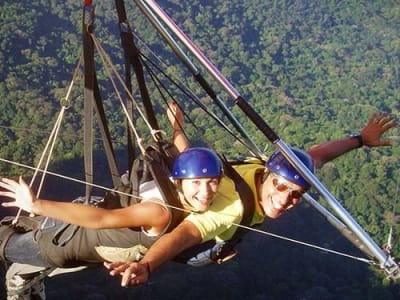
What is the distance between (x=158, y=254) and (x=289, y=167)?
96 cm

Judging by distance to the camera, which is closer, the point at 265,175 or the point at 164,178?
the point at 164,178

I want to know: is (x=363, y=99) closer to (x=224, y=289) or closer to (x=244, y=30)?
(x=244, y=30)

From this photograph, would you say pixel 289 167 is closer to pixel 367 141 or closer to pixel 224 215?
pixel 224 215

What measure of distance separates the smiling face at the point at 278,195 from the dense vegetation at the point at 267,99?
3.25 feet

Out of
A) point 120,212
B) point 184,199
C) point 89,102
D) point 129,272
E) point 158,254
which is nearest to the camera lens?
point 129,272

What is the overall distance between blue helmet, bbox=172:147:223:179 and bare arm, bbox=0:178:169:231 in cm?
27

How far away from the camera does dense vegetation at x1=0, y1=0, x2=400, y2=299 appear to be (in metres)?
31.7

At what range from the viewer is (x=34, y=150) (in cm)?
3144

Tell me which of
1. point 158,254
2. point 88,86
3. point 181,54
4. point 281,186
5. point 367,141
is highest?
point 88,86

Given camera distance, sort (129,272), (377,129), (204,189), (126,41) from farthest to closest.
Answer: (377,129) → (126,41) → (204,189) → (129,272)

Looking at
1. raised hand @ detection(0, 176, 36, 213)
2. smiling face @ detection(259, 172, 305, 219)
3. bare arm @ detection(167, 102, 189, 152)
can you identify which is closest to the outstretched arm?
smiling face @ detection(259, 172, 305, 219)

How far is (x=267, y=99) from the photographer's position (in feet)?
198

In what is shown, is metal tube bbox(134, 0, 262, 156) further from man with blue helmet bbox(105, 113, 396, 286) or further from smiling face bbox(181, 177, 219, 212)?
smiling face bbox(181, 177, 219, 212)

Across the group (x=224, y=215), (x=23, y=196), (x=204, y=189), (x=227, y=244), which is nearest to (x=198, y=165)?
(x=204, y=189)
